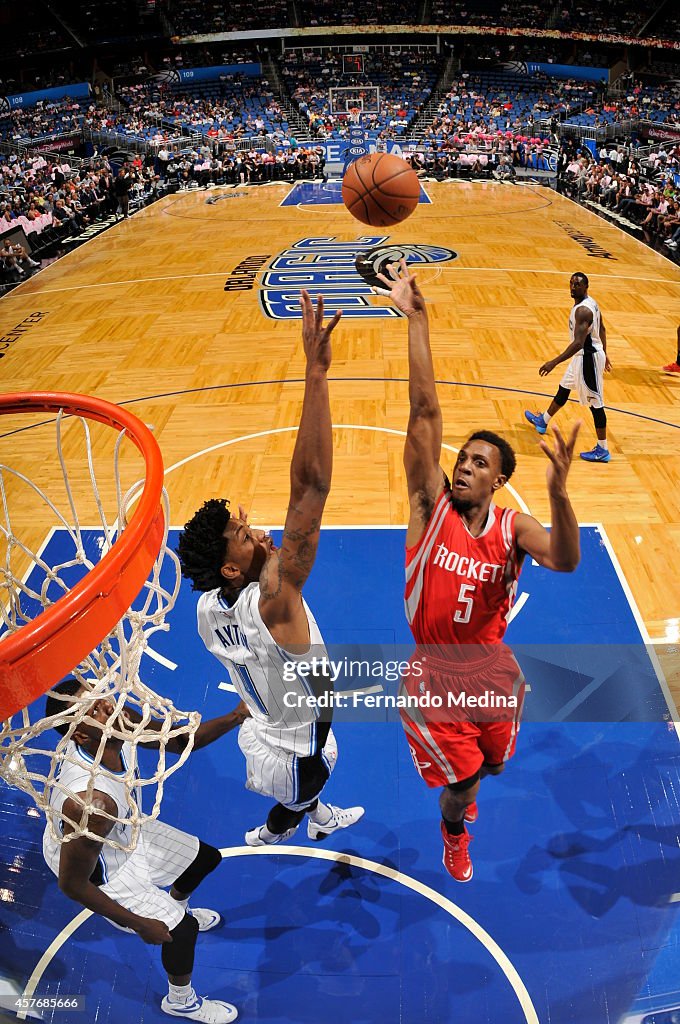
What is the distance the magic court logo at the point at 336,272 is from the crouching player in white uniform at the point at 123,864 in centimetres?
924

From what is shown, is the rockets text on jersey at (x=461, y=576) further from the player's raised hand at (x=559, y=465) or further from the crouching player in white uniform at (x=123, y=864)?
the crouching player in white uniform at (x=123, y=864)

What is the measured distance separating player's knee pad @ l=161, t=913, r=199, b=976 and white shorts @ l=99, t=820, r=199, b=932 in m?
0.05

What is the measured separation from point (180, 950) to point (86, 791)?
0.87 metres

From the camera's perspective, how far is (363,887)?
371 cm

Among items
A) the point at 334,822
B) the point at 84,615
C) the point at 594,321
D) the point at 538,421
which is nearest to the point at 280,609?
the point at 84,615

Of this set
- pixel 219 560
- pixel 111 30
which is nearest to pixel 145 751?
pixel 219 560

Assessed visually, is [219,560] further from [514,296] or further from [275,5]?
[275,5]

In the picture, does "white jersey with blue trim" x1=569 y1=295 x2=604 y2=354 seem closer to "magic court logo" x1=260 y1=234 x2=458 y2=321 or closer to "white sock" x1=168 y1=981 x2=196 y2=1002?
"magic court logo" x1=260 y1=234 x2=458 y2=321

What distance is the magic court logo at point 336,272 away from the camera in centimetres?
1219

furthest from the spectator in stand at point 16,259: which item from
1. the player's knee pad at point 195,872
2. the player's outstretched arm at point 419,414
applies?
the player's knee pad at point 195,872

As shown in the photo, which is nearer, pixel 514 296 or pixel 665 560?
pixel 665 560

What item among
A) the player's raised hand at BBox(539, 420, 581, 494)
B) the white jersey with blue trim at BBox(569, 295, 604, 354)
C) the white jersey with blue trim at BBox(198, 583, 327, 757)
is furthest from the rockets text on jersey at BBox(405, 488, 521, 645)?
the white jersey with blue trim at BBox(569, 295, 604, 354)

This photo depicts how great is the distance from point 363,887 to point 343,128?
29080 mm

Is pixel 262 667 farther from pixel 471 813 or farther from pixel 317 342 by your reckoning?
pixel 471 813
